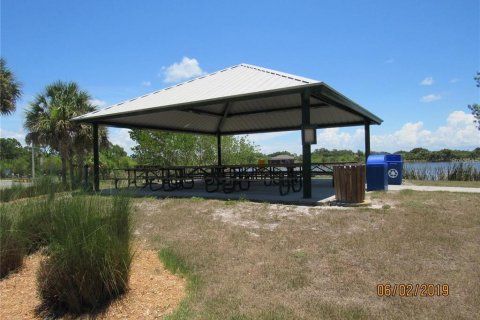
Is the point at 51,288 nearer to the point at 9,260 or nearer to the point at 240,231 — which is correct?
the point at 9,260

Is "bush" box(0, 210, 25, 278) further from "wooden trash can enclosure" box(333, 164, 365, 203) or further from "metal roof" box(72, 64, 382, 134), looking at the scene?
"wooden trash can enclosure" box(333, 164, 365, 203)

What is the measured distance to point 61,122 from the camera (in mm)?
15156

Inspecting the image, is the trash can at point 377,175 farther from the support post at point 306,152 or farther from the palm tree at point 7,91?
the palm tree at point 7,91

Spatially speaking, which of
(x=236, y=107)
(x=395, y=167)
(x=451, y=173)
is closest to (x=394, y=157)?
(x=395, y=167)

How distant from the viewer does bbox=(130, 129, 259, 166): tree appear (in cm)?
2194

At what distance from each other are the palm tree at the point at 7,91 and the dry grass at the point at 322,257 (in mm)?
8824

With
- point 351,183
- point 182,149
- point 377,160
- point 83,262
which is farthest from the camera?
point 182,149

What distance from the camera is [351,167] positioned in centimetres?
782

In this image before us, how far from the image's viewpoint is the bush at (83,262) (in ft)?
10.9

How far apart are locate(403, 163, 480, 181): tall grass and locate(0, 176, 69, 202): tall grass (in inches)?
649

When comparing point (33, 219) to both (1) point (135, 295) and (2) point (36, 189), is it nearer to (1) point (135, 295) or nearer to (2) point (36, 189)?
(2) point (36, 189)

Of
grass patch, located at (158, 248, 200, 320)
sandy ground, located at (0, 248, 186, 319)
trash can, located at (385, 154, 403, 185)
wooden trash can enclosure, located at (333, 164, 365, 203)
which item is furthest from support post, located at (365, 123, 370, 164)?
sandy ground, located at (0, 248, 186, 319)

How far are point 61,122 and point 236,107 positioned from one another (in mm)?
7471

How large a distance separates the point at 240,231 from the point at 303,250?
137 centimetres
